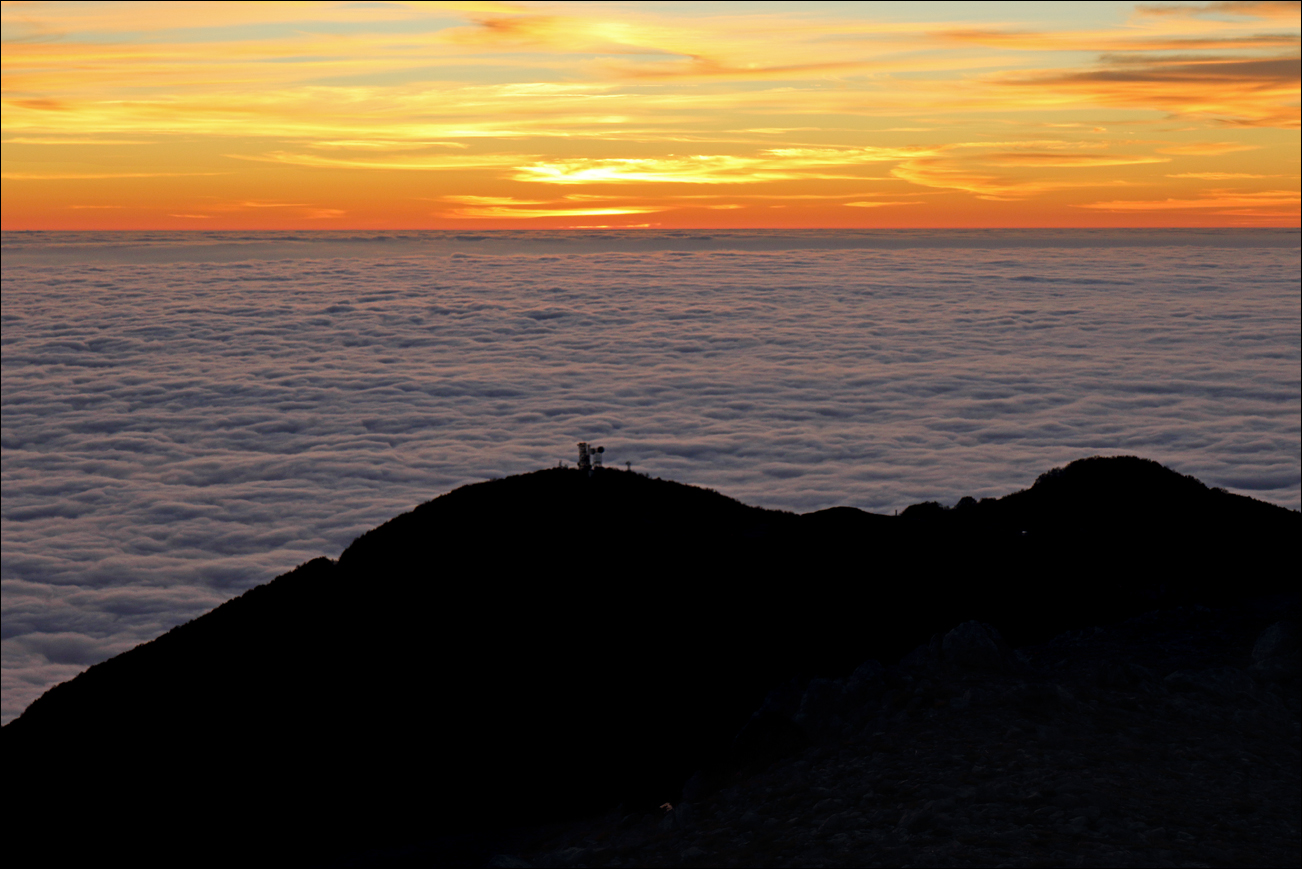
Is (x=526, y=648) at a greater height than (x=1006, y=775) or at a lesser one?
lesser

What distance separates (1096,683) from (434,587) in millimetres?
6280

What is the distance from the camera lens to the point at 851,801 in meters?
5.88

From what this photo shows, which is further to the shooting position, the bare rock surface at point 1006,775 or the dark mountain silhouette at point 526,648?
the dark mountain silhouette at point 526,648

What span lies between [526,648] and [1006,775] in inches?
196

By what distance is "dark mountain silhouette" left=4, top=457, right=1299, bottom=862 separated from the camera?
8.80m

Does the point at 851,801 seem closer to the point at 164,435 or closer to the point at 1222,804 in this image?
the point at 1222,804

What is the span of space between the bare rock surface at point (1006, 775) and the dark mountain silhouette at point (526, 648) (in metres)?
0.96

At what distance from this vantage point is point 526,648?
9.82 m

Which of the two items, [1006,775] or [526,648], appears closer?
[1006,775]

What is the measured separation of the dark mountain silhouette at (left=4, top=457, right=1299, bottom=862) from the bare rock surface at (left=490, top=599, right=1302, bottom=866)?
3.16 ft

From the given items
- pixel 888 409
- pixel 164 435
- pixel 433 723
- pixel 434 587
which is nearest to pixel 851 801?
pixel 433 723

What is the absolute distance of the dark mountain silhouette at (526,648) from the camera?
8.80m

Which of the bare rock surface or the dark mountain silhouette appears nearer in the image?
the bare rock surface

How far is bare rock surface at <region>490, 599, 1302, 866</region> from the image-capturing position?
5332 mm
